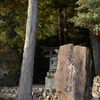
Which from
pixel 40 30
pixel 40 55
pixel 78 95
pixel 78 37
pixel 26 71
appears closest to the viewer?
pixel 78 95

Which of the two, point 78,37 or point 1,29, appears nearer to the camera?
point 1,29

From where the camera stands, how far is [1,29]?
11211 mm

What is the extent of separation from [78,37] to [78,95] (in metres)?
11.8

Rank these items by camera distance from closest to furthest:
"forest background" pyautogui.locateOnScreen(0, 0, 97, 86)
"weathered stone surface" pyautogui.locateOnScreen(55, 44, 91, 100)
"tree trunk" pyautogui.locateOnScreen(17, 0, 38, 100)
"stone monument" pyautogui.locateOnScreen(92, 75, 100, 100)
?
"weathered stone surface" pyautogui.locateOnScreen(55, 44, 91, 100) < "tree trunk" pyautogui.locateOnScreen(17, 0, 38, 100) < "stone monument" pyautogui.locateOnScreen(92, 75, 100, 100) < "forest background" pyautogui.locateOnScreen(0, 0, 97, 86)

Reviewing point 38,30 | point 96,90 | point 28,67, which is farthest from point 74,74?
point 38,30

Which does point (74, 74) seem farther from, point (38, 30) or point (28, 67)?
point (38, 30)

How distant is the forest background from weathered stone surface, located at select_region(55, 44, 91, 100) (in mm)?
2598

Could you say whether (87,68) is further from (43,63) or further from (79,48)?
(43,63)

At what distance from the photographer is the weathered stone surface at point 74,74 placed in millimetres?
4922

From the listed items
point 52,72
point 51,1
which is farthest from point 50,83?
point 51,1

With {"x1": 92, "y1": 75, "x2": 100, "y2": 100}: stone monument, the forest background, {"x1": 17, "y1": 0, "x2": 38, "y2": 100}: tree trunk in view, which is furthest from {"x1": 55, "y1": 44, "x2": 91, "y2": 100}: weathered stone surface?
{"x1": 92, "y1": 75, "x2": 100, "y2": 100}: stone monument

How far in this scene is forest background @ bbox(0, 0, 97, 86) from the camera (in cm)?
1117

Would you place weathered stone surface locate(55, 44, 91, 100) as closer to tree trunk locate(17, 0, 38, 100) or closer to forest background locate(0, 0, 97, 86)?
forest background locate(0, 0, 97, 86)

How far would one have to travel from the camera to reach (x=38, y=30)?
11000 millimetres
